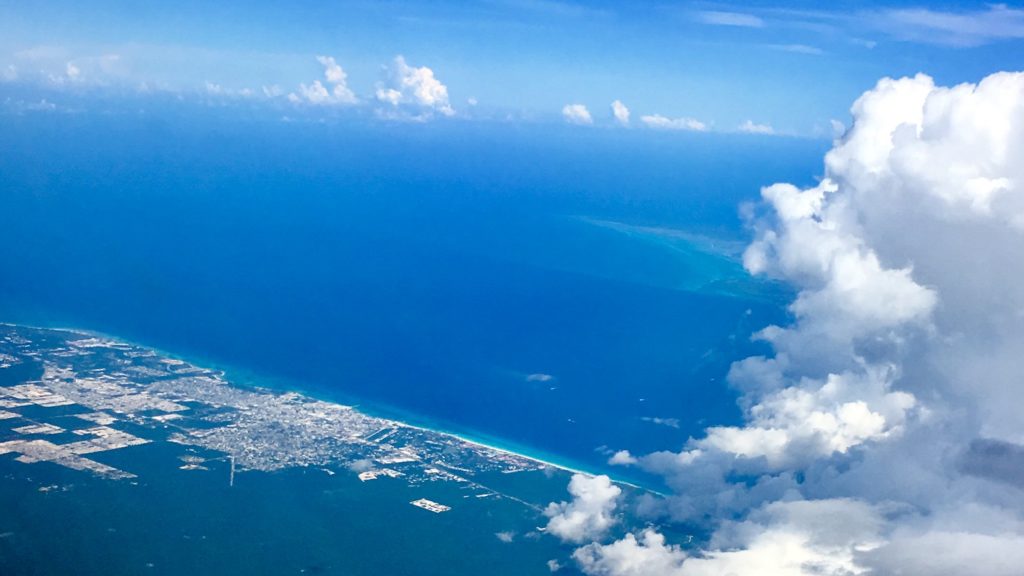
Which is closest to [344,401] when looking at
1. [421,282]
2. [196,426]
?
[196,426]

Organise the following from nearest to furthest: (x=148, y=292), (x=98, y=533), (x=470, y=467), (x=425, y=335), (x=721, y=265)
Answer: (x=98, y=533), (x=470, y=467), (x=425, y=335), (x=148, y=292), (x=721, y=265)

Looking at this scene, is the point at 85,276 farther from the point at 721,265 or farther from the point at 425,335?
Result: the point at 721,265

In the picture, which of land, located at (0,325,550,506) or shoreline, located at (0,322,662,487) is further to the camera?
shoreline, located at (0,322,662,487)

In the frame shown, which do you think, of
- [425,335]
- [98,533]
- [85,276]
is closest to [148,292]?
[85,276]

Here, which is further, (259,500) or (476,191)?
(476,191)

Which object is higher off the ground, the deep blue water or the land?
the deep blue water
